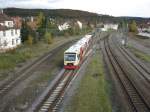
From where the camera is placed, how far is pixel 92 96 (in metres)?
28.1

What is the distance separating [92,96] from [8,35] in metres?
42.2

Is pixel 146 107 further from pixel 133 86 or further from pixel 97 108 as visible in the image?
pixel 133 86

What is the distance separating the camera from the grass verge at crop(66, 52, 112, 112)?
24.5 metres

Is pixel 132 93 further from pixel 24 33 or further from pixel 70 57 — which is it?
pixel 24 33

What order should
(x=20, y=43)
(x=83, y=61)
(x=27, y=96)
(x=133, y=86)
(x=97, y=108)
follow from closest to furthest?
1. (x=97, y=108)
2. (x=27, y=96)
3. (x=133, y=86)
4. (x=83, y=61)
5. (x=20, y=43)

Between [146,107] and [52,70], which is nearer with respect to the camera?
[146,107]

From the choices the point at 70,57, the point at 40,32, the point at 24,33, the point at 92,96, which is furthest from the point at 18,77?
the point at 40,32

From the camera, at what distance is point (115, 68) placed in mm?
43312

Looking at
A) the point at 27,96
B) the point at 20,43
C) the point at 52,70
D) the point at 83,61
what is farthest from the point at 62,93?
the point at 20,43

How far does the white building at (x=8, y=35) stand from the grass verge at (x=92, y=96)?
28518 mm

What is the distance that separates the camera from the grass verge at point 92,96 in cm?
2449

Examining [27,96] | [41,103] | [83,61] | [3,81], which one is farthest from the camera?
[83,61]

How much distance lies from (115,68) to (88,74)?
19.1 feet

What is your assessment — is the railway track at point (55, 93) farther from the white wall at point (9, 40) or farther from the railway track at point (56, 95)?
the white wall at point (9, 40)
